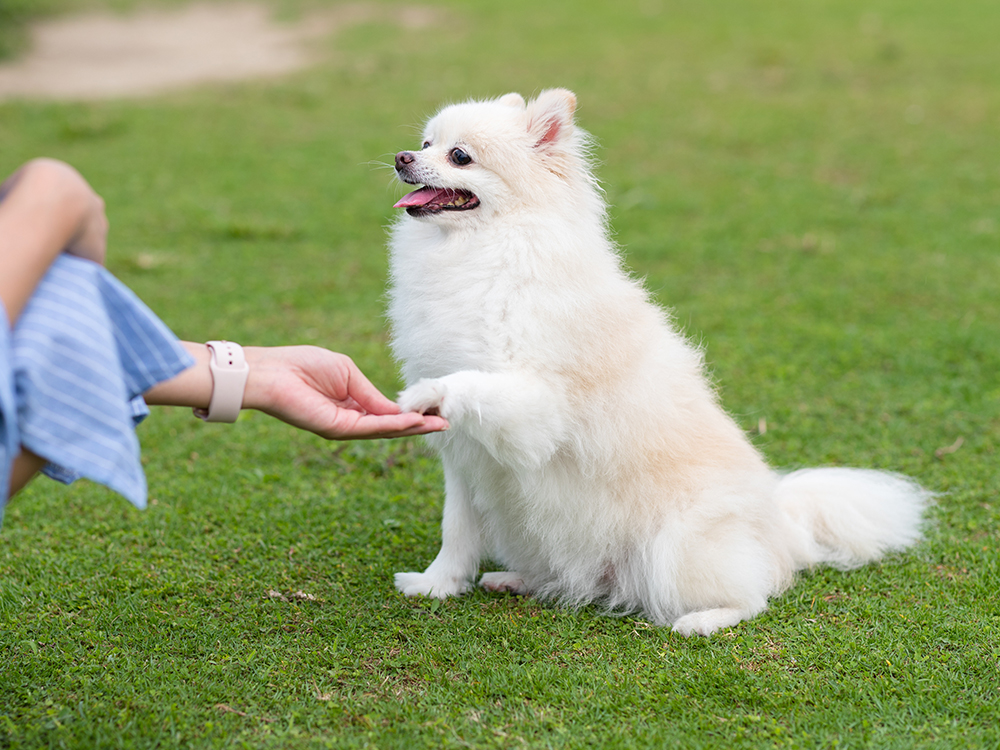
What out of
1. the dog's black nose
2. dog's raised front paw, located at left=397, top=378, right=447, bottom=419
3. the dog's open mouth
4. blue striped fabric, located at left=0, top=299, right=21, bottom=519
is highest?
the dog's black nose

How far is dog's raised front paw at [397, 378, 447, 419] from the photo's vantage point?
254 cm

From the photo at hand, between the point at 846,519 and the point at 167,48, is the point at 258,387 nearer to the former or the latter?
the point at 846,519

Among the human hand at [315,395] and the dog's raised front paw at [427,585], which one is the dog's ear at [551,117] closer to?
the human hand at [315,395]

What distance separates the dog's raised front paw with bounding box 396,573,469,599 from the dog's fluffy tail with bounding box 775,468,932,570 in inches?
48.0

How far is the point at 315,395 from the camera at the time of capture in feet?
8.43

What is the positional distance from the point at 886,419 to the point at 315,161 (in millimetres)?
6298

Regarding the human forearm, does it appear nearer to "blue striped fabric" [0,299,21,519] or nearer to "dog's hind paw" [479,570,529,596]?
"blue striped fabric" [0,299,21,519]

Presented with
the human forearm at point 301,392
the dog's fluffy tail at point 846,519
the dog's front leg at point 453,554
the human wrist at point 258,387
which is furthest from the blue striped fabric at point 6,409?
the dog's fluffy tail at point 846,519

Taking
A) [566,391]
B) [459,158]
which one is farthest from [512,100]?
[566,391]

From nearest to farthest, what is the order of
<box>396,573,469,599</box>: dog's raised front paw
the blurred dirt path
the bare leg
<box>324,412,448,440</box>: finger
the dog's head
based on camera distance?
the bare leg → <box>324,412,448,440</box>: finger → the dog's head → <box>396,573,469,599</box>: dog's raised front paw → the blurred dirt path

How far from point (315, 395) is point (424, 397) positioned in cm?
31

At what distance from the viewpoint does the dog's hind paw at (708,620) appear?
2.99 meters

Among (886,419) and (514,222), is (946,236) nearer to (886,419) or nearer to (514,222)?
(886,419)

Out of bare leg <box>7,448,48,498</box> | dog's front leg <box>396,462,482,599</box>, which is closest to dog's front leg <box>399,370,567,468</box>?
dog's front leg <box>396,462,482,599</box>
